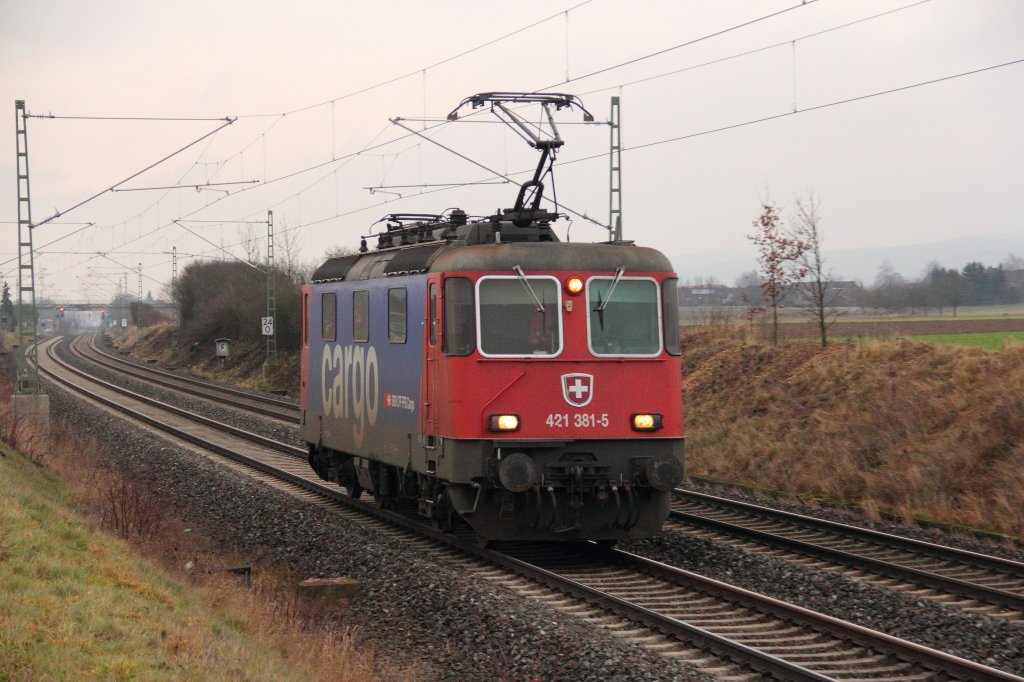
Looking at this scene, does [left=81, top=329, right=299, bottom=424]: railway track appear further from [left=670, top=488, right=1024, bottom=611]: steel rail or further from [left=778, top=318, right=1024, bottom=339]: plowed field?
[left=670, top=488, right=1024, bottom=611]: steel rail

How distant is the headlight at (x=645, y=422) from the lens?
1209cm

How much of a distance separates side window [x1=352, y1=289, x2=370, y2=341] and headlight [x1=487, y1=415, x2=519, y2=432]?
3.70 meters

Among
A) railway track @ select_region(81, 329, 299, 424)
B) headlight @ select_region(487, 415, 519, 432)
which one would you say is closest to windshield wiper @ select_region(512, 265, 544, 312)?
headlight @ select_region(487, 415, 519, 432)

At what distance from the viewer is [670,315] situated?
41.1 feet

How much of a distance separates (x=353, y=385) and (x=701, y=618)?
7.15m

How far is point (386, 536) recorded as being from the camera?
14391 millimetres

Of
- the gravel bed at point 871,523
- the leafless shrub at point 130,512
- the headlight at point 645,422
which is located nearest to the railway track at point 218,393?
the leafless shrub at point 130,512

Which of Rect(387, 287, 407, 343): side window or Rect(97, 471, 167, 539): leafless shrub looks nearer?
Rect(387, 287, 407, 343): side window

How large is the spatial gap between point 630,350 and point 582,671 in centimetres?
454

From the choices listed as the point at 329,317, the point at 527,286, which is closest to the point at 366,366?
the point at 329,317

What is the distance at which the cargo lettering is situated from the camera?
14.8 metres

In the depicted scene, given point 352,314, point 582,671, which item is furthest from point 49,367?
point 582,671

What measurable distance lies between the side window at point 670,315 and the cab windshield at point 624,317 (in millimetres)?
85

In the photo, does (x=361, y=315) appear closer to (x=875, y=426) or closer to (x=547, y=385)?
(x=547, y=385)
